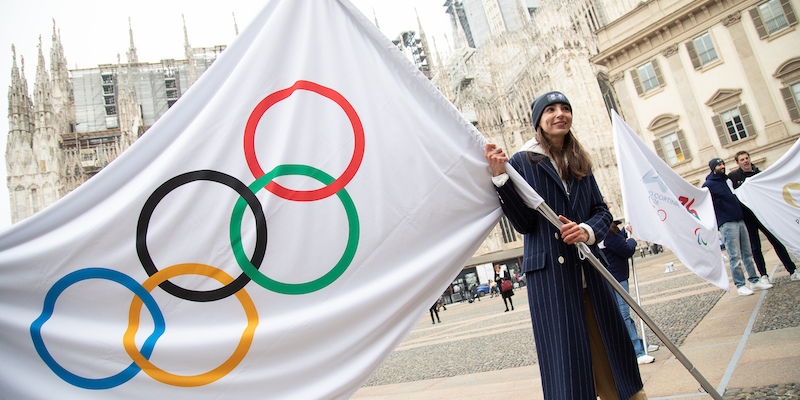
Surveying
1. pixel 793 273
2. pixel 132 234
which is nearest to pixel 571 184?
pixel 132 234

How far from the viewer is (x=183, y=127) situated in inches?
64.0

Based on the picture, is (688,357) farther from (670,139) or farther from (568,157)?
(670,139)

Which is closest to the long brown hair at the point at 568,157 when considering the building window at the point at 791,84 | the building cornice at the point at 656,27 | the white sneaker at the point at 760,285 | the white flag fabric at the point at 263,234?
the white flag fabric at the point at 263,234

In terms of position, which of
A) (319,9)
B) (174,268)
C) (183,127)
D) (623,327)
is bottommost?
(623,327)

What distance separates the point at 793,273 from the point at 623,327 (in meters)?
4.43

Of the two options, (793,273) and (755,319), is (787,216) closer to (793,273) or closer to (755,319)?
(793,273)

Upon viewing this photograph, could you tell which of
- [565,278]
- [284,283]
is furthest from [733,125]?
[284,283]

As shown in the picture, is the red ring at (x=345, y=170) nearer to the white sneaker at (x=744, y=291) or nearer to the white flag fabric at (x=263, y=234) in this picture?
the white flag fabric at (x=263, y=234)

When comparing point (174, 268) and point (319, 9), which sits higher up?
point (319, 9)

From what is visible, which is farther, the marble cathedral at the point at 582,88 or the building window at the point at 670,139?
the building window at the point at 670,139

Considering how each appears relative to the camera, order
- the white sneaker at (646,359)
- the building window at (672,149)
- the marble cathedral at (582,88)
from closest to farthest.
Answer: the white sneaker at (646,359) < the marble cathedral at (582,88) < the building window at (672,149)

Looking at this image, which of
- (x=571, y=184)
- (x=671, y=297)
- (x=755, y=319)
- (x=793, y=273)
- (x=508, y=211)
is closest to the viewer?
(x=508, y=211)

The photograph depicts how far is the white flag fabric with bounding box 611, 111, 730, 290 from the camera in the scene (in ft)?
11.1

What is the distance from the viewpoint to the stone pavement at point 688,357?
7.72 feet
